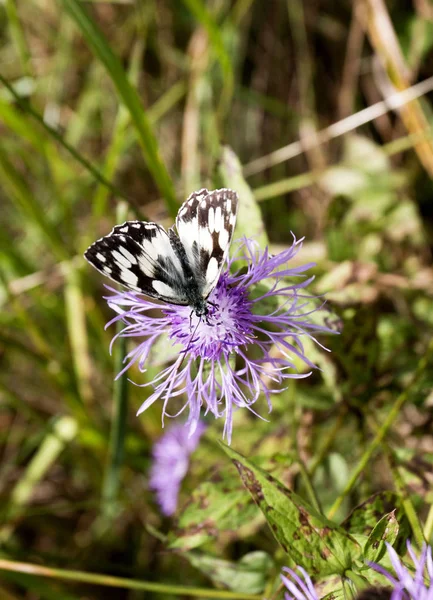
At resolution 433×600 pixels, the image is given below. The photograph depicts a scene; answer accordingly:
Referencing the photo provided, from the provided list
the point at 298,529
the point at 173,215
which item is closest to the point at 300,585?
the point at 298,529

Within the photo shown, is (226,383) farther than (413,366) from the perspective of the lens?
No

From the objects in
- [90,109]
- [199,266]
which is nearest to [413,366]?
[199,266]

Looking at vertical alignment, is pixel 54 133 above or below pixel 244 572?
above

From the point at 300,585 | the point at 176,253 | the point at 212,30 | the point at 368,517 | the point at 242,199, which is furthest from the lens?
the point at 212,30

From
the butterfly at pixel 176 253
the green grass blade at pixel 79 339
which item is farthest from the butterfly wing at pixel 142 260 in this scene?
the green grass blade at pixel 79 339

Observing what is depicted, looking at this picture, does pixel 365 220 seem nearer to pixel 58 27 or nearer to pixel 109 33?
pixel 109 33

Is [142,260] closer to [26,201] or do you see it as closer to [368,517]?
[368,517]

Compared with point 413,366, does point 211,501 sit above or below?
below
